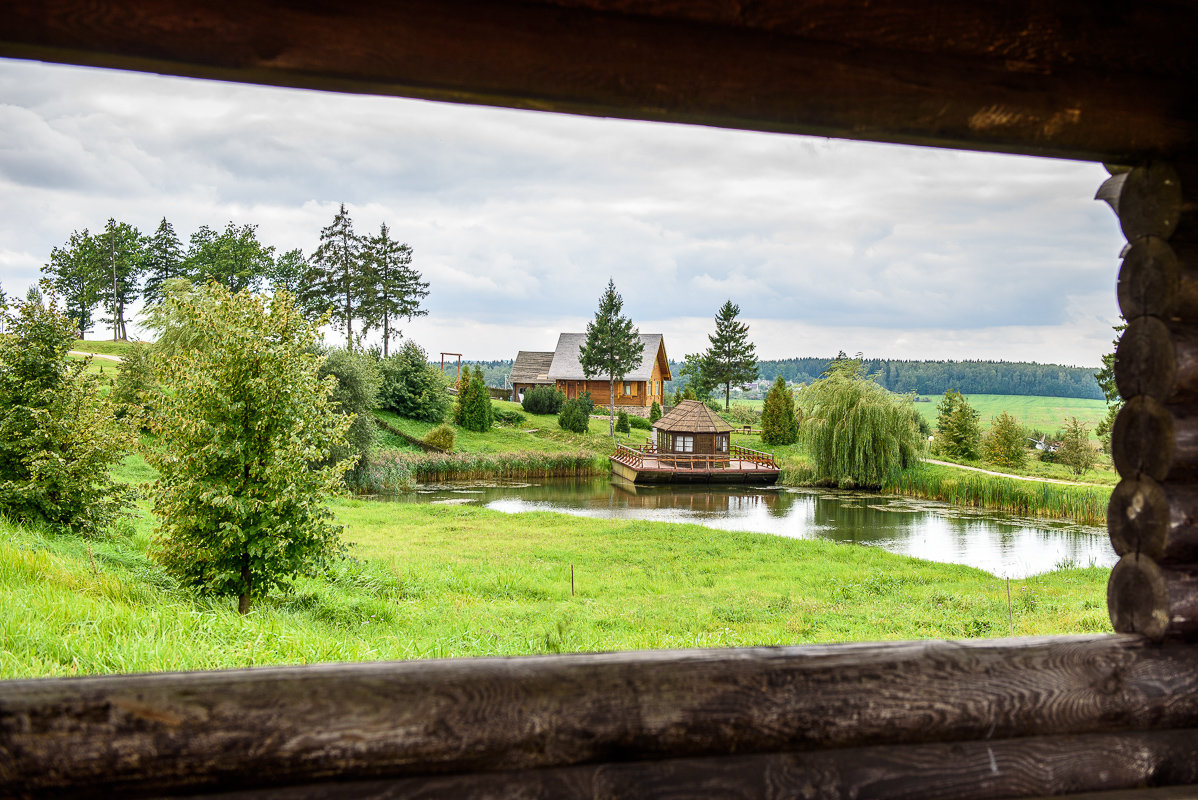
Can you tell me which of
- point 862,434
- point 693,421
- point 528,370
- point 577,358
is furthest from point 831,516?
point 528,370

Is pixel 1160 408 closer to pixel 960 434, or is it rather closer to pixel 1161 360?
pixel 1161 360

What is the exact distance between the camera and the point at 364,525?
1705 cm

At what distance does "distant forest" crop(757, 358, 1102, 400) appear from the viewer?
253 feet

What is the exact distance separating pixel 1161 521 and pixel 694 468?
28.0 metres

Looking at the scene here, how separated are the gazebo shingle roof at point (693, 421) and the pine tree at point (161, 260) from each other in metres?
32.4

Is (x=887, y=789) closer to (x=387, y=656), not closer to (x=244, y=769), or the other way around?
(x=244, y=769)

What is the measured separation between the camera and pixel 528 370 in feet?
177

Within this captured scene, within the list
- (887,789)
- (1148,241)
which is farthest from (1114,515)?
(887,789)

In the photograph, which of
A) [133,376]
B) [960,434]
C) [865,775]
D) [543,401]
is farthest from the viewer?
[543,401]

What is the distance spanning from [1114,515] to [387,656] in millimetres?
4329

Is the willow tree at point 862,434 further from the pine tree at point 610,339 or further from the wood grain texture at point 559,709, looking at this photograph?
the wood grain texture at point 559,709

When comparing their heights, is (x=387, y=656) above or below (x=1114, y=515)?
below

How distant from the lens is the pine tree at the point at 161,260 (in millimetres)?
45875

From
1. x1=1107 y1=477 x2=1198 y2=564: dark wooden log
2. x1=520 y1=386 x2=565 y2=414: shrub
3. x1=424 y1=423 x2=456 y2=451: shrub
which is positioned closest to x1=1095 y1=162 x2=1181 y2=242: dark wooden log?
x1=1107 y1=477 x2=1198 y2=564: dark wooden log
